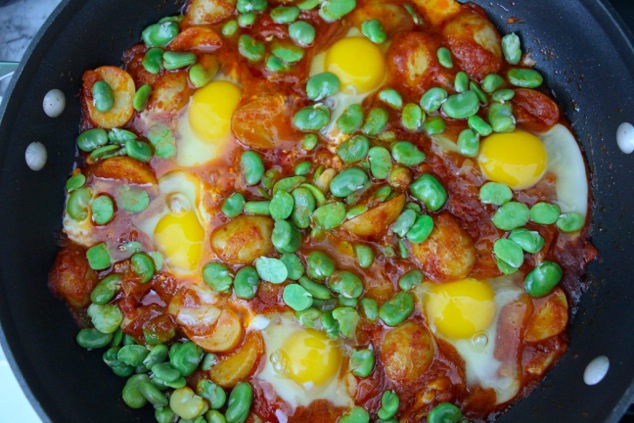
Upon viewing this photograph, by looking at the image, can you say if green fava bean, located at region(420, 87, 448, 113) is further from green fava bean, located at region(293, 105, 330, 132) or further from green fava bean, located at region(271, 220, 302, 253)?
green fava bean, located at region(271, 220, 302, 253)

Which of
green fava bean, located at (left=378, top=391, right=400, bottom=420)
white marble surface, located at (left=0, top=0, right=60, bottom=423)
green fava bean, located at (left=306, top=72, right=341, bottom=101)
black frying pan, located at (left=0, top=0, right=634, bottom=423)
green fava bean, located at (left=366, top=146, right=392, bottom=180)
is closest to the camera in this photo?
black frying pan, located at (left=0, top=0, right=634, bottom=423)

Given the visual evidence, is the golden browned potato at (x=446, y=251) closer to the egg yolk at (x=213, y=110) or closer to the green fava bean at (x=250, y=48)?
the egg yolk at (x=213, y=110)

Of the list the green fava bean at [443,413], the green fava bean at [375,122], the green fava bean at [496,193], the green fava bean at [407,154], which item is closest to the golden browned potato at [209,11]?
the green fava bean at [375,122]

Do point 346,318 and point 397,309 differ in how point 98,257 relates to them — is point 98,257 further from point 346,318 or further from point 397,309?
point 397,309

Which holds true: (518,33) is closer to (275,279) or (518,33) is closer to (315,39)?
(315,39)

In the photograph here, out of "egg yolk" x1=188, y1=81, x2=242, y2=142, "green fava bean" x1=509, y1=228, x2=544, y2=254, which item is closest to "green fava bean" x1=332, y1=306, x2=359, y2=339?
"green fava bean" x1=509, y1=228, x2=544, y2=254

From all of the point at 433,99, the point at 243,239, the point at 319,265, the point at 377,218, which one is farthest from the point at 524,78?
the point at 243,239

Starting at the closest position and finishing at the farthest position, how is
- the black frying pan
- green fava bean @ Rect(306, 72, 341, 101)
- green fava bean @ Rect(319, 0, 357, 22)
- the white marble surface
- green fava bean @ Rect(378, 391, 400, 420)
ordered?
the black frying pan → green fava bean @ Rect(378, 391, 400, 420) → green fava bean @ Rect(306, 72, 341, 101) → green fava bean @ Rect(319, 0, 357, 22) → the white marble surface
